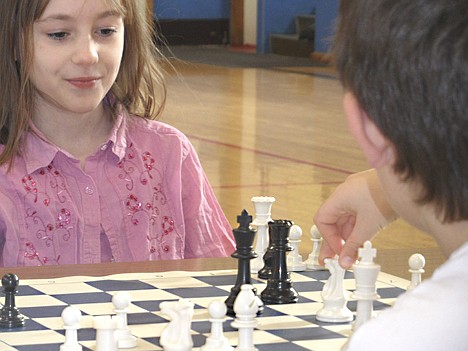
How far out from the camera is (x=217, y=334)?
1354 millimetres

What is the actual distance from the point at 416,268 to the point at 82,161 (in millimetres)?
908

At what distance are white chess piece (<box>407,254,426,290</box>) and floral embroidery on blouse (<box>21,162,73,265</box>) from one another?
80cm

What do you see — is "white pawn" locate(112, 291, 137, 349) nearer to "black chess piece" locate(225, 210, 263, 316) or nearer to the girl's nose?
"black chess piece" locate(225, 210, 263, 316)

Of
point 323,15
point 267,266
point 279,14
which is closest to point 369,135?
point 267,266

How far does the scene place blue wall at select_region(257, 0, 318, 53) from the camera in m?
14.9

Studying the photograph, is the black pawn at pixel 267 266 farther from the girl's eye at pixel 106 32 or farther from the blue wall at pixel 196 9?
the blue wall at pixel 196 9

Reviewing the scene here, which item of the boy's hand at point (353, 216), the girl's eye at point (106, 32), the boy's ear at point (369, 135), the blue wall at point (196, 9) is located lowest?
the boy's hand at point (353, 216)

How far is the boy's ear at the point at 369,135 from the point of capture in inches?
44.7

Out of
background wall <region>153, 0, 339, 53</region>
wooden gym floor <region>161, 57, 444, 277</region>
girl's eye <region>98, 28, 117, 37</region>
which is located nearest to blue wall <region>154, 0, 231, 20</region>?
background wall <region>153, 0, 339, 53</region>

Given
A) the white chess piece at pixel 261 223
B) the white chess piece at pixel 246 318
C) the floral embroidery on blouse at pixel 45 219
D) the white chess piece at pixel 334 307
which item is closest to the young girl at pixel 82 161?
the floral embroidery on blouse at pixel 45 219

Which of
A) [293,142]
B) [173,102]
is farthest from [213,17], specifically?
[293,142]

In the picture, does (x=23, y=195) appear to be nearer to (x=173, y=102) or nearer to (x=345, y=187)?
(x=345, y=187)

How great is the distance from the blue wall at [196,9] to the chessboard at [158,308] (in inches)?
534

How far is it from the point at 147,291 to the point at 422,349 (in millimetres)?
728
